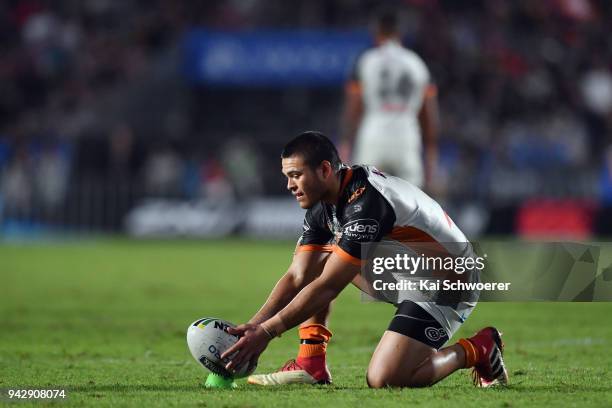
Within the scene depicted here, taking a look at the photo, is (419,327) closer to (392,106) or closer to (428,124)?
(428,124)

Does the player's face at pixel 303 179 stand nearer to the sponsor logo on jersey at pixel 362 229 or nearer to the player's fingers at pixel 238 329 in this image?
the sponsor logo on jersey at pixel 362 229

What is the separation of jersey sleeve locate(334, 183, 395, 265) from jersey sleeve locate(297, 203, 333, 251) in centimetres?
47

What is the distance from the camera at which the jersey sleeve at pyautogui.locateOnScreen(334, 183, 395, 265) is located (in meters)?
5.92

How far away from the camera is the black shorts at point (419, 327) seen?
20.5 ft

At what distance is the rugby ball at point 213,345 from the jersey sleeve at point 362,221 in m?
0.76

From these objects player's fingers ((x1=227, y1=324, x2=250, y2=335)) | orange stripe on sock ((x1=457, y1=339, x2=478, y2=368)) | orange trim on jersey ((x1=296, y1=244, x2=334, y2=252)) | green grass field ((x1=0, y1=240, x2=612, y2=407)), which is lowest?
green grass field ((x1=0, y1=240, x2=612, y2=407))

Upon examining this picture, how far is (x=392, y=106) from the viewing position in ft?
38.9

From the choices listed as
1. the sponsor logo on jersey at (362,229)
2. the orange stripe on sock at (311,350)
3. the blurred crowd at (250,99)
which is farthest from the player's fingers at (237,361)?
the blurred crowd at (250,99)

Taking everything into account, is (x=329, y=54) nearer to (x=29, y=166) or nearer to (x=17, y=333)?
(x=29, y=166)

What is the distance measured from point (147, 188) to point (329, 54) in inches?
189

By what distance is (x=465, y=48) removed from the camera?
24609mm

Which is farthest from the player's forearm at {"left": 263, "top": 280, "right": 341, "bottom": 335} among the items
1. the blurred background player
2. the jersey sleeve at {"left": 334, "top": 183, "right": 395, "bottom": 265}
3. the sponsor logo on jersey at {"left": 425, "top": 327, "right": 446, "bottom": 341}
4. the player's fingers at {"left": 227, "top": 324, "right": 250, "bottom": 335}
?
the blurred background player

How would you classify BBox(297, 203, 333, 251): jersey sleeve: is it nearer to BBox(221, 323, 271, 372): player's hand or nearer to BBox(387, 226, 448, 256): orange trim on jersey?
BBox(387, 226, 448, 256): orange trim on jersey

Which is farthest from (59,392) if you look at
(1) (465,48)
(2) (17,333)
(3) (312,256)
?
(1) (465,48)
